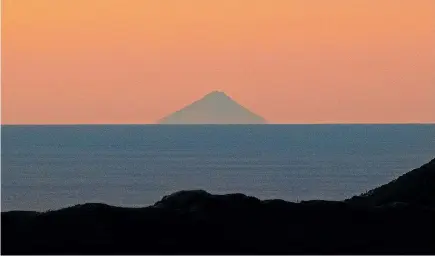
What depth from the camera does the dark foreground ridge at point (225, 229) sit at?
723 inches

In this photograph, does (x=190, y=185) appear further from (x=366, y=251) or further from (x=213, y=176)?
(x=366, y=251)

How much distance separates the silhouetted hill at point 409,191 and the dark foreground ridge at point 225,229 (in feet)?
15.7

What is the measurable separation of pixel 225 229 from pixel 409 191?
29.1 ft

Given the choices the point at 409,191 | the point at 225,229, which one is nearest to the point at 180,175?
the point at 409,191

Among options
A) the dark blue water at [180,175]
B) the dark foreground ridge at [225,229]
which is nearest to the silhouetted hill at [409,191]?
the dark foreground ridge at [225,229]

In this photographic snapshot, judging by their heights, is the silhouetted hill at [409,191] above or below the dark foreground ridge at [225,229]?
above

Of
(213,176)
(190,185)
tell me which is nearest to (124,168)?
(213,176)

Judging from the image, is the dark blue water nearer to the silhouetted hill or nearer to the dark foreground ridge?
the silhouetted hill

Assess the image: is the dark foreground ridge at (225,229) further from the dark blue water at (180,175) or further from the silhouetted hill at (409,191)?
the dark blue water at (180,175)

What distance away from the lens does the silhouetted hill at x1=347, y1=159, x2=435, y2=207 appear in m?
25.8

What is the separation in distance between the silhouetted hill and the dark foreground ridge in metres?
4.77

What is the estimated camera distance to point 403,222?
20.1 metres

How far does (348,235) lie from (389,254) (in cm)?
138

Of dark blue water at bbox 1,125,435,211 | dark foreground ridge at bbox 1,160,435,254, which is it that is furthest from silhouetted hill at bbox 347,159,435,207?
dark blue water at bbox 1,125,435,211
